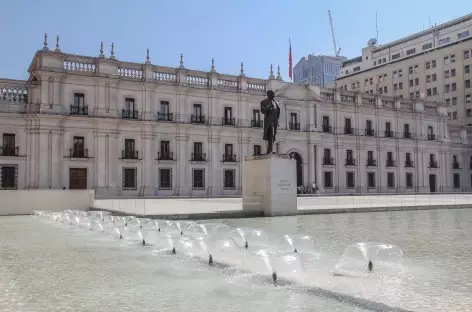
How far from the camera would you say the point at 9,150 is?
110ft

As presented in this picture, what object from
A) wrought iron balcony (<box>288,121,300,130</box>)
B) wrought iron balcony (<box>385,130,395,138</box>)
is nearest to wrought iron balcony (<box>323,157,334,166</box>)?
wrought iron balcony (<box>288,121,300,130</box>)

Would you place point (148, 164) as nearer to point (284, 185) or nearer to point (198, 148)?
point (198, 148)

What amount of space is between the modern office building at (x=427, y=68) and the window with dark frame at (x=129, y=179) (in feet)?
129

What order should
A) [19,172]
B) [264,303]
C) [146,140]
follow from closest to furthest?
1. [264,303]
2. [19,172]
3. [146,140]

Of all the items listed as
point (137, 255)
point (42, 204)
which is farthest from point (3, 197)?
point (137, 255)

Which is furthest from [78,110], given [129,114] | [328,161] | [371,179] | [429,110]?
[429,110]

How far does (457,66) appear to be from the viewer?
62750mm

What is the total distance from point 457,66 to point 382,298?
66.1 metres

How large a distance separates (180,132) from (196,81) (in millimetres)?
4887

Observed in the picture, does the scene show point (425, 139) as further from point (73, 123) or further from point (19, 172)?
point (19, 172)

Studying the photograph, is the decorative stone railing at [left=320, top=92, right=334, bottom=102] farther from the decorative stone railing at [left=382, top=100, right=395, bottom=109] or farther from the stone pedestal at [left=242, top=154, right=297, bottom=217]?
the stone pedestal at [left=242, top=154, right=297, bottom=217]

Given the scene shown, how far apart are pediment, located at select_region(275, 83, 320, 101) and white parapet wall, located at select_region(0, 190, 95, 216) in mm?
27703

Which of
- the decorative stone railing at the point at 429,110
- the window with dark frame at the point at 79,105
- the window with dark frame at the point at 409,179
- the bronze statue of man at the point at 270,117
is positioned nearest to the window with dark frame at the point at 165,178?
the window with dark frame at the point at 79,105

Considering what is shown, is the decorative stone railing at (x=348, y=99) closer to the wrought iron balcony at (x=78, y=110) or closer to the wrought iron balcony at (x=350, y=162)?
the wrought iron balcony at (x=350, y=162)
